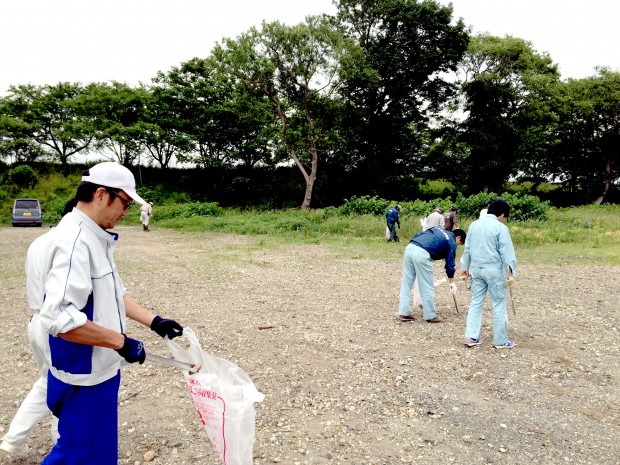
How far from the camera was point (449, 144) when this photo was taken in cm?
3391

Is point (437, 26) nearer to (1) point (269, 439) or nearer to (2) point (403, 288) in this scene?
(2) point (403, 288)

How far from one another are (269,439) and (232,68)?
2624 cm

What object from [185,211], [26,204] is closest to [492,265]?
[185,211]

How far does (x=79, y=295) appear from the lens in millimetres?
2014

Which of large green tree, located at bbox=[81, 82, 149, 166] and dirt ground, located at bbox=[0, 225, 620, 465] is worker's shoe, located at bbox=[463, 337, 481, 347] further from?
large green tree, located at bbox=[81, 82, 149, 166]

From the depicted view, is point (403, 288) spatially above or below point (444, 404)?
above

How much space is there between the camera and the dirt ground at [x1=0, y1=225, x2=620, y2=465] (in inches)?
139

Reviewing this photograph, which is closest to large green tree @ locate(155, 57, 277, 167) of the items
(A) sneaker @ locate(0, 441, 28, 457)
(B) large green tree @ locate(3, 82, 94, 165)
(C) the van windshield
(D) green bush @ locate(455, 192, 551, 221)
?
(B) large green tree @ locate(3, 82, 94, 165)

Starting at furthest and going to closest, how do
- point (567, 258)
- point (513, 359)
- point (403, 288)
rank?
point (567, 258)
point (403, 288)
point (513, 359)

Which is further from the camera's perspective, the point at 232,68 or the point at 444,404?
the point at 232,68

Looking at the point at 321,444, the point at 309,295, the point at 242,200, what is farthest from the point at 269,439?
the point at 242,200

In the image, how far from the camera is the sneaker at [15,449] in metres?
3.20

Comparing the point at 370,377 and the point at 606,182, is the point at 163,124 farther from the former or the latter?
the point at 606,182

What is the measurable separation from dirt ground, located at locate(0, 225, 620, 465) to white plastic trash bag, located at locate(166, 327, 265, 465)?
100 centimetres
